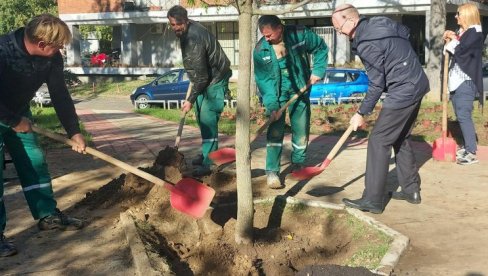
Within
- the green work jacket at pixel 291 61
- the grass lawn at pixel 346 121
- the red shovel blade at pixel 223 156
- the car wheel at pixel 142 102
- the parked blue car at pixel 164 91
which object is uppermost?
the green work jacket at pixel 291 61

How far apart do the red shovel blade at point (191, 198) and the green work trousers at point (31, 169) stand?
3.63 ft

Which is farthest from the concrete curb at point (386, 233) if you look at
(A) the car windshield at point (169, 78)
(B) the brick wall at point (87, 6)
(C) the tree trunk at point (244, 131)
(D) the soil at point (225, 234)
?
(B) the brick wall at point (87, 6)

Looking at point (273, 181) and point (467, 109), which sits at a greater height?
point (467, 109)

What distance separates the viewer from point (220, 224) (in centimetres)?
498

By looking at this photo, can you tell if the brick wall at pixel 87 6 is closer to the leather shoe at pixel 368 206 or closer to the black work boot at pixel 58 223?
the black work boot at pixel 58 223

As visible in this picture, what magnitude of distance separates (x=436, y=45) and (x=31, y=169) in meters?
13.3

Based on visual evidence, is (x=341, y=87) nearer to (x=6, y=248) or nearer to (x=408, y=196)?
(x=408, y=196)

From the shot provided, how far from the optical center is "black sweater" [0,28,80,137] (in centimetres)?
436

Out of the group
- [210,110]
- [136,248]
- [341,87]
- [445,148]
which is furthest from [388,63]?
[341,87]

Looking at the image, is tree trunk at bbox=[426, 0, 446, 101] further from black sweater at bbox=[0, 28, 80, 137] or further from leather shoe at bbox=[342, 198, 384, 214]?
black sweater at bbox=[0, 28, 80, 137]

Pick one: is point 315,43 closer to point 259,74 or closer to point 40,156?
point 259,74

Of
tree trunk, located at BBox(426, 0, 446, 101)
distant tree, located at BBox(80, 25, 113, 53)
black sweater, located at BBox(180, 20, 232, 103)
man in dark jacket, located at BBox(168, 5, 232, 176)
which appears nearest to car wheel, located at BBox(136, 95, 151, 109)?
tree trunk, located at BBox(426, 0, 446, 101)

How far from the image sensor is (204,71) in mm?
6359

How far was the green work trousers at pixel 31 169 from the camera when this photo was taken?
15.6ft
